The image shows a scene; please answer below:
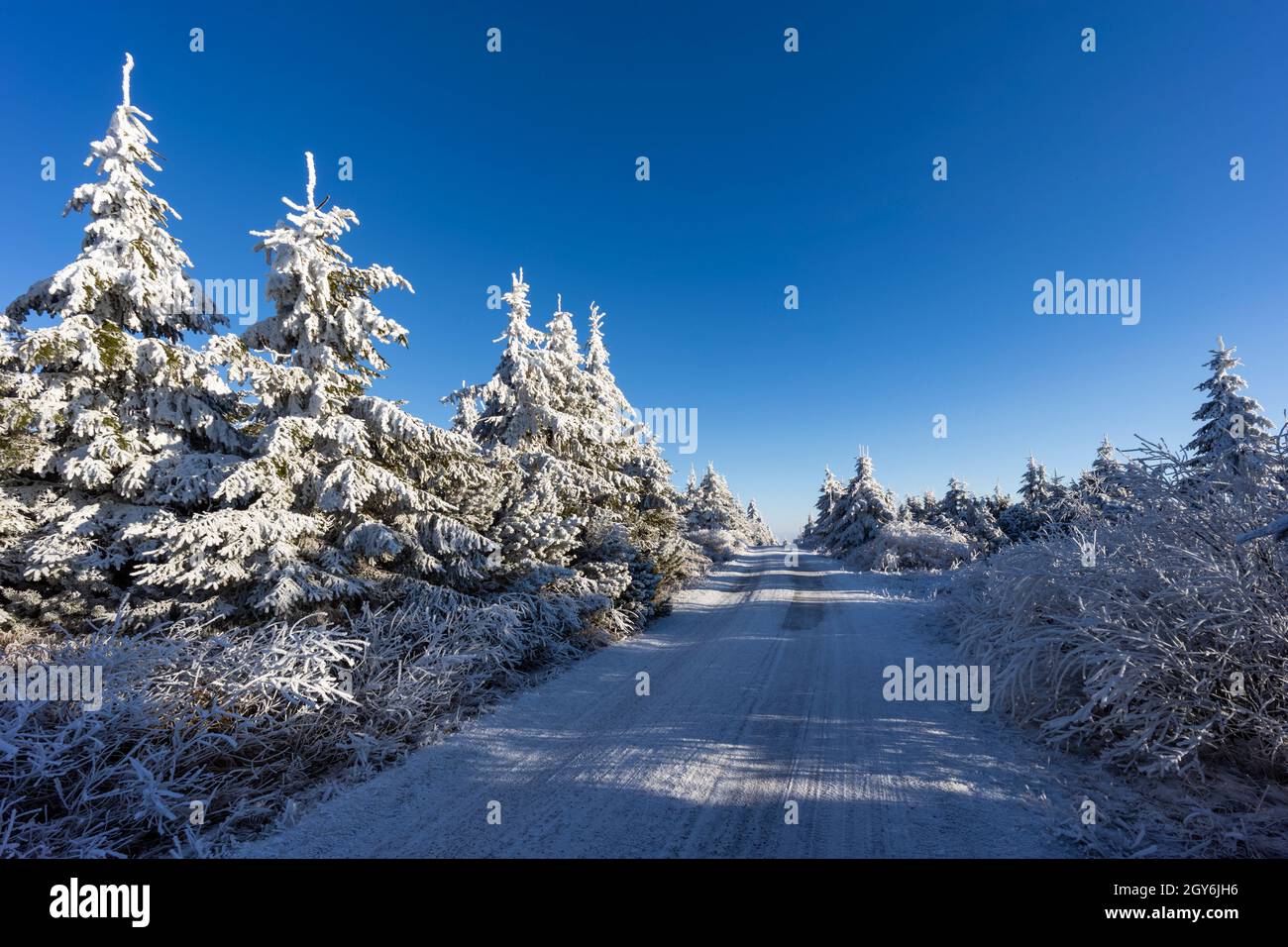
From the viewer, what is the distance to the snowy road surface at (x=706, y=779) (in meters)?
3.44

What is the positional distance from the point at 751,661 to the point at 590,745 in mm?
4085

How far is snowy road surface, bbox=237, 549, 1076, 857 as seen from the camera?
3.44 metres

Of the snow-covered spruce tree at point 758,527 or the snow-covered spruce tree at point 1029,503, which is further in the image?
the snow-covered spruce tree at point 758,527

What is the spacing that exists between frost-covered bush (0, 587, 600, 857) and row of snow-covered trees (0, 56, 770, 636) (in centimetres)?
110

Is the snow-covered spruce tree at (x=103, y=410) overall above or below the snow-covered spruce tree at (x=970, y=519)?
above

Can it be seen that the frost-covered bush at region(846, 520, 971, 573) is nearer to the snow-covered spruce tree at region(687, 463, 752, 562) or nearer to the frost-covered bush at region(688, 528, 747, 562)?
the frost-covered bush at region(688, 528, 747, 562)

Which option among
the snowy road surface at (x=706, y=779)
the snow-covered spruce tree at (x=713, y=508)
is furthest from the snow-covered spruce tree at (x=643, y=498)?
the snow-covered spruce tree at (x=713, y=508)

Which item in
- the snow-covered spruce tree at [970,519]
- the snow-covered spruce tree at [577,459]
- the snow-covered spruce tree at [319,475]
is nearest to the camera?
the snow-covered spruce tree at [319,475]

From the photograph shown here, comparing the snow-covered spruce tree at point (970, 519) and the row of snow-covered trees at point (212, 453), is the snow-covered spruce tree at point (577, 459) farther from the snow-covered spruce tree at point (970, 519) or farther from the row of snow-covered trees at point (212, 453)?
the snow-covered spruce tree at point (970, 519)

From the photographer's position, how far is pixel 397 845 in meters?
3.42

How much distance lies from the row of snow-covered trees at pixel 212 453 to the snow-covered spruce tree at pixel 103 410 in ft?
0.10

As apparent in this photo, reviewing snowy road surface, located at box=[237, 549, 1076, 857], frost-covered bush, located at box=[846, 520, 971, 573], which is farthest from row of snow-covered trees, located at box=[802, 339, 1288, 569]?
snowy road surface, located at box=[237, 549, 1076, 857]
